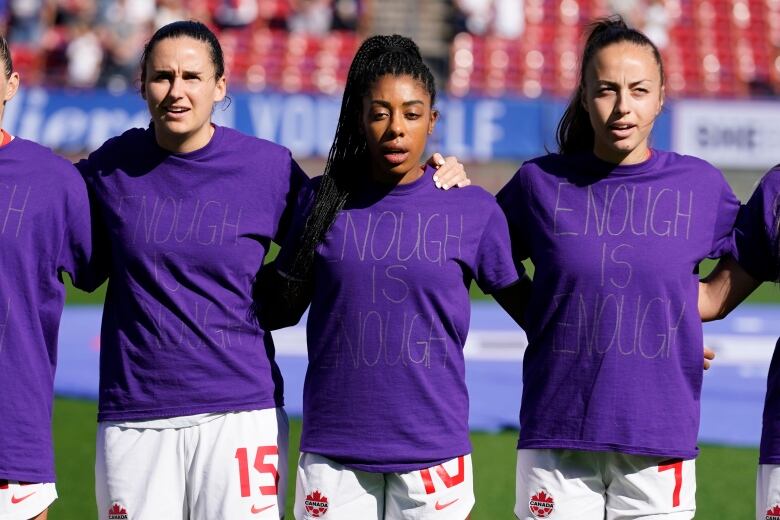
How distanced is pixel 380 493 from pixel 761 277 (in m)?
1.33

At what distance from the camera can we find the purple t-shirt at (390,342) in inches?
129

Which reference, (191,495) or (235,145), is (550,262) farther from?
(191,495)

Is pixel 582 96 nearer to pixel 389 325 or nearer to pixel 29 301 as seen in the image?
pixel 389 325

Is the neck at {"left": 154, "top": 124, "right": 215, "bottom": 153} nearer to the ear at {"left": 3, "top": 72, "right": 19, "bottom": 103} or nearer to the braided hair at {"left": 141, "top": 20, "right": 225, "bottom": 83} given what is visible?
the braided hair at {"left": 141, "top": 20, "right": 225, "bottom": 83}

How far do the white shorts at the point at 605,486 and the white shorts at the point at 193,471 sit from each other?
767mm

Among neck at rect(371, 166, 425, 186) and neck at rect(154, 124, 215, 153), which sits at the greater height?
neck at rect(154, 124, 215, 153)

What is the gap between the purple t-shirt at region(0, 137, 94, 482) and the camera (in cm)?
326

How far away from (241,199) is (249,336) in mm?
416

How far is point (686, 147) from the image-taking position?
51.0 ft

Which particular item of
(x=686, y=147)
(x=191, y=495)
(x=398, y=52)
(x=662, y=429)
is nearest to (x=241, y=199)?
(x=398, y=52)

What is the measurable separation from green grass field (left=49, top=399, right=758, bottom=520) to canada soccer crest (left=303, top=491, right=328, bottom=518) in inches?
87.8

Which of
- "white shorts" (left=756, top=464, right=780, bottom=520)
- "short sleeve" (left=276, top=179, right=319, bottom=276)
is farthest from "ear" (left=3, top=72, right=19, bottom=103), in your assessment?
"white shorts" (left=756, top=464, right=780, bottom=520)

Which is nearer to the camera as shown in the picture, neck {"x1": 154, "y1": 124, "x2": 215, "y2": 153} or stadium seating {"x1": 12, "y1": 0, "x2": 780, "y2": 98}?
neck {"x1": 154, "y1": 124, "x2": 215, "y2": 153}

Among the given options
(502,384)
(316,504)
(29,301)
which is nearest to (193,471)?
(316,504)
